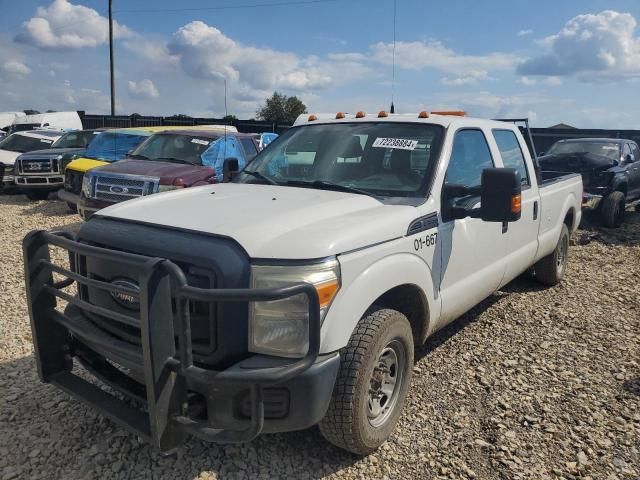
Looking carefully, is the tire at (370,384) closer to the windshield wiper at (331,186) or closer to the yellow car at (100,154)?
the windshield wiper at (331,186)

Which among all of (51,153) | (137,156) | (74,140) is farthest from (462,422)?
(74,140)

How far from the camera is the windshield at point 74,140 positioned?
45.5ft

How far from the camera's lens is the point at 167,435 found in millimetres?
2326

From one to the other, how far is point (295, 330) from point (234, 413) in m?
0.45

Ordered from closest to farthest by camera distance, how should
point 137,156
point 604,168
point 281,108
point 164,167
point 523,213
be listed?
1. point 523,213
2. point 164,167
3. point 137,156
4. point 604,168
5. point 281,108

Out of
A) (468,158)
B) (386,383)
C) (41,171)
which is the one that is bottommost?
(386,383)

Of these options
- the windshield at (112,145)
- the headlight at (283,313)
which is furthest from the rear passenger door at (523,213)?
the windshield at (112,145)

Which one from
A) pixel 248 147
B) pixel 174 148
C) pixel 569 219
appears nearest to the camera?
pixel 569 219

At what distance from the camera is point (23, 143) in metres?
14.6

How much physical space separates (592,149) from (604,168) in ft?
2.94

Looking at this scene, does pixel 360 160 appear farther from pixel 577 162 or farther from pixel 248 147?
pixel 577 162

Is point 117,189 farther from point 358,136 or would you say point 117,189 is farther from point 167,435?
point 167,435

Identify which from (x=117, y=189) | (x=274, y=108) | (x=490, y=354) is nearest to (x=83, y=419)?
(x=490, y=354)

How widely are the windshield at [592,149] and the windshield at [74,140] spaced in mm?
11238
